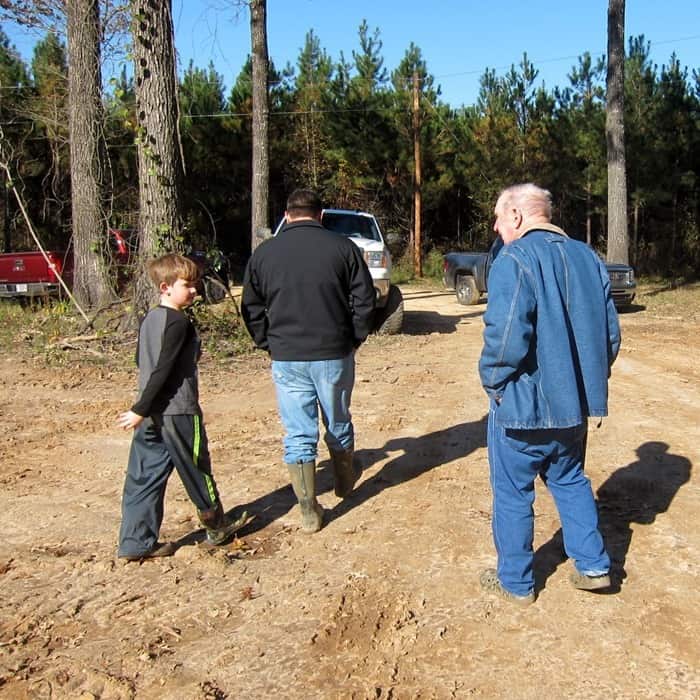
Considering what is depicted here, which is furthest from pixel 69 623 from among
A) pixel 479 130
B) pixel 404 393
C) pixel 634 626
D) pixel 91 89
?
pixel 479 130

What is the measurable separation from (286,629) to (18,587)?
1.36 metres

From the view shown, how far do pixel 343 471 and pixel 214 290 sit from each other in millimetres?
6721

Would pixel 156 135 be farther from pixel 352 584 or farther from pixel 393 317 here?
pixel 352 584

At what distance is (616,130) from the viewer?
16391 millimetres

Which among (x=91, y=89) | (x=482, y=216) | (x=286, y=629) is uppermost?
(x=91, y=89)

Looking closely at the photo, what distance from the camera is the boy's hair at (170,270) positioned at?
3643 mm

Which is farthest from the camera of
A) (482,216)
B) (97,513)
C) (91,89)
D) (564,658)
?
(482,216)

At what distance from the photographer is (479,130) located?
2381cm

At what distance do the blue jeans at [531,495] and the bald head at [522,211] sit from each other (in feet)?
2.56

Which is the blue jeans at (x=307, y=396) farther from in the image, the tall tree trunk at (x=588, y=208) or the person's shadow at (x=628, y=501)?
the tall tree trunk at (x=588, y=208)

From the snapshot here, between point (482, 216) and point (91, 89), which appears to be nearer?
point (91, 89)

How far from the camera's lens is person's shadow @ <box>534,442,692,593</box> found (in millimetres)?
3701

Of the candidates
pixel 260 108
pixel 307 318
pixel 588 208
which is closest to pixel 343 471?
pixel 307 318

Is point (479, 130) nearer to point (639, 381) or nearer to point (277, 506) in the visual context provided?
point (639, 381)
